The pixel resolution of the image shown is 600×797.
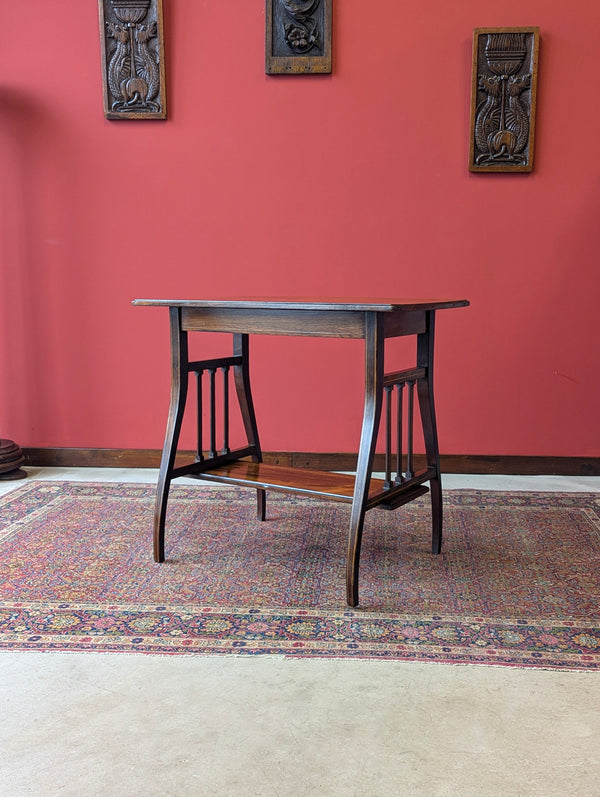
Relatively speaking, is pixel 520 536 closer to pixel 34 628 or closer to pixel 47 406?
pixel 34 628

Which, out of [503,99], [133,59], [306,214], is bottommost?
[306,214]

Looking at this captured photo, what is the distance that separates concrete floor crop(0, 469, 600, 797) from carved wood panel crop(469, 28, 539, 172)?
2637mm

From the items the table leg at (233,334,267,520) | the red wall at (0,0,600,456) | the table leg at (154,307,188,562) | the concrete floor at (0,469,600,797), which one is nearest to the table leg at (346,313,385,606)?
the concrete floor at (0,469,600,797)

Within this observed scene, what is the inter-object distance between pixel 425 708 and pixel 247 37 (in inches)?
129

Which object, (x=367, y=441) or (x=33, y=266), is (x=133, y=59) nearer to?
(x=33, y=266)

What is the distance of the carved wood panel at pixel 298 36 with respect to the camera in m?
3.88

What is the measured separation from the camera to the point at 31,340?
4.29 meters

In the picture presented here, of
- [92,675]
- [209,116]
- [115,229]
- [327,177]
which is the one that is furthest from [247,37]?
[92,675]

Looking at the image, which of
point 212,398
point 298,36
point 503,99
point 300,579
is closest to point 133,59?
point 298,36

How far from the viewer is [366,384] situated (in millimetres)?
2477

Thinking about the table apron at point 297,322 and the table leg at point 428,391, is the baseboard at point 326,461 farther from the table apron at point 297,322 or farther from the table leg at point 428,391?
the table apron at point 297,322

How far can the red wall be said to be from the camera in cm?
392

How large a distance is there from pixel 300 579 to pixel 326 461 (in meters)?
1.51

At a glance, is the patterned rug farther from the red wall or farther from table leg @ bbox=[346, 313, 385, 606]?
the red wall
